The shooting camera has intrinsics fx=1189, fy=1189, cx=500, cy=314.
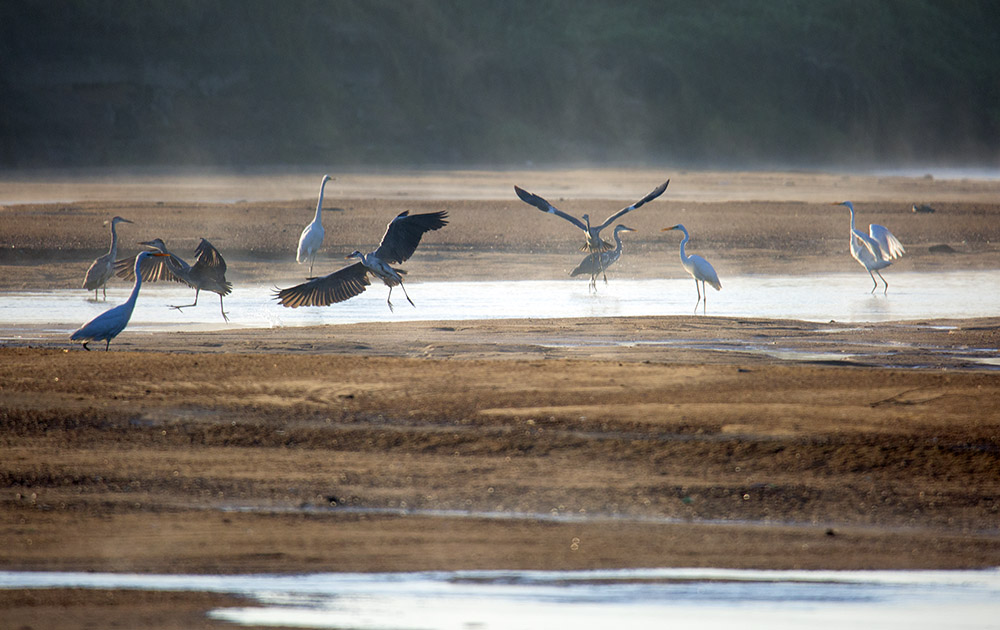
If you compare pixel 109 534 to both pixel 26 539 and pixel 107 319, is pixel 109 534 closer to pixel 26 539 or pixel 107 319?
pixel 26 539

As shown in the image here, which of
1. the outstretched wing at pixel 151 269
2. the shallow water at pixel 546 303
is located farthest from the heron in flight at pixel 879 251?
the outstretched wing at pixel 151 269

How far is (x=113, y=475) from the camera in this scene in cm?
634

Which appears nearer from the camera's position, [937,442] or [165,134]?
[937,442]

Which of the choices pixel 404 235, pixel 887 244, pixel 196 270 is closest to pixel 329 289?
pixel 404 235

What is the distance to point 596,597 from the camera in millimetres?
4961

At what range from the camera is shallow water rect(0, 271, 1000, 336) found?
40.9ft

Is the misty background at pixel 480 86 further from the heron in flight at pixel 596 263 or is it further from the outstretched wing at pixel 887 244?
the outstretched wing at pixel 887 244

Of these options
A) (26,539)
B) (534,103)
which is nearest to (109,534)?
(26,539)

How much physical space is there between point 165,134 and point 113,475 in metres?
47.7

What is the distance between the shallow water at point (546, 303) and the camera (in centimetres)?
1245

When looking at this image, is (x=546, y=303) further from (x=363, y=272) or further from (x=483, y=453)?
(x=483, y=453)

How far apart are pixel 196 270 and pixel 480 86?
5160 centimetres

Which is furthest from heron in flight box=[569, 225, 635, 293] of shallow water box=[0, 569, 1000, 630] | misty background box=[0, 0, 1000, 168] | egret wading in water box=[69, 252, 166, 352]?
misty background box=[0, 0, 1000, 168]

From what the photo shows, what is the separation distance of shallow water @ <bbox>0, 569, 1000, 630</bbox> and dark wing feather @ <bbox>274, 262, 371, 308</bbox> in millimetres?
6679
